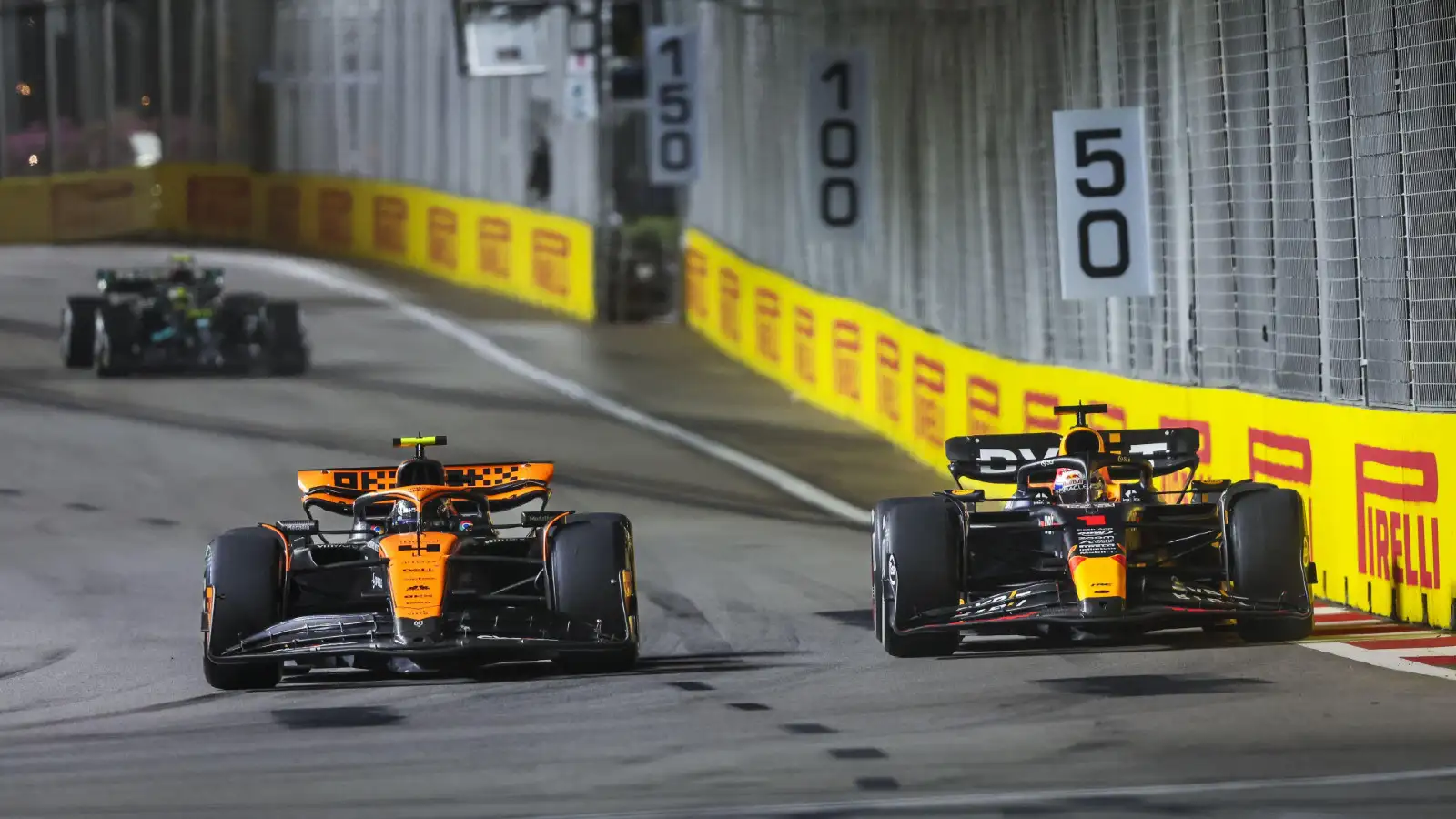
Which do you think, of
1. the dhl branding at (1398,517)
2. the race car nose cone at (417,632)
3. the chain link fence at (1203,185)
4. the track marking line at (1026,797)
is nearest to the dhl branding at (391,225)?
the chain link fence at (1203,185)

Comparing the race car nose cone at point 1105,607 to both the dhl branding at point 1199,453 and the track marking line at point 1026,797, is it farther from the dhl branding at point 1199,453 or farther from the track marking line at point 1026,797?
the dhl branding at point 1199,453

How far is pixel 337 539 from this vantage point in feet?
68.5

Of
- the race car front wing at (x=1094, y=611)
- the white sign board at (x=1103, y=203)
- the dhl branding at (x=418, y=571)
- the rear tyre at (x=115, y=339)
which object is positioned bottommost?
the race car front wing at (x=1094, y=611)

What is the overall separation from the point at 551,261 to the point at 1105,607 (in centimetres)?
2695

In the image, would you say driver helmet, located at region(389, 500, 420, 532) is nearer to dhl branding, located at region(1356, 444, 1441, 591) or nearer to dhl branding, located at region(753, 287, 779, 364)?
dhl branding, located at region(1356, 444, 1441, 591)

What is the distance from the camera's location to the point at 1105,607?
11836 millimetres

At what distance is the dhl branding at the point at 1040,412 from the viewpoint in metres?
19.1

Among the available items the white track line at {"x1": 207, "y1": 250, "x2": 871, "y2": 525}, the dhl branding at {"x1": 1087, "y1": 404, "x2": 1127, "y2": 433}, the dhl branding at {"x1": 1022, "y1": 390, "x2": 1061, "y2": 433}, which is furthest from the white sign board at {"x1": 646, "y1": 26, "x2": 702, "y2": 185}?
the dhl branding at {"x1": 1087, "y1": 404, "x2": 1127, "y2": 433}

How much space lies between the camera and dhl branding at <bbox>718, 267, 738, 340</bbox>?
105ft

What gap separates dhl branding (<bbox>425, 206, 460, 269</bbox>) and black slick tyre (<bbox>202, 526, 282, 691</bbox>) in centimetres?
3036

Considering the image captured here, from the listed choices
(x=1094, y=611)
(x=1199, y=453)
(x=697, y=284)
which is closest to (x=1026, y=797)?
(x=1094, y=611)

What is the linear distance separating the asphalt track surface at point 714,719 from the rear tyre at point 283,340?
9.82 meters

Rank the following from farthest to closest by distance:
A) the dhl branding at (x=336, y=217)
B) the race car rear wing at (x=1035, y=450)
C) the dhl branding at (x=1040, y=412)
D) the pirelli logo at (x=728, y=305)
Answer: the dhl branding at (x=336, y=217) → the pirelli logo at (x=728, y=305) → the dhl branding at (x=1040, y=412) → the race car rear wing at (x=1035, y=450)

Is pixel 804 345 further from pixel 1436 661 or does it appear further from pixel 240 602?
pixel 240 602
